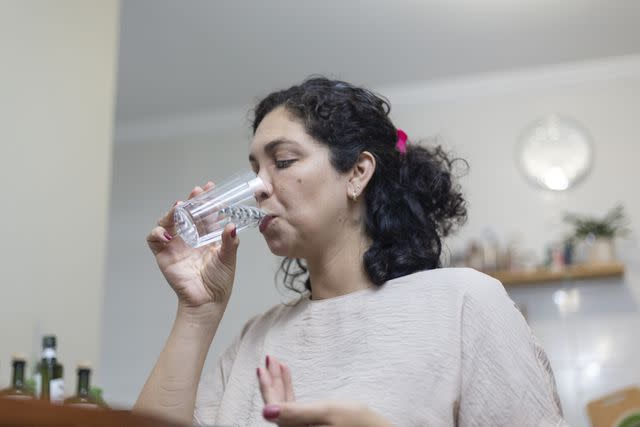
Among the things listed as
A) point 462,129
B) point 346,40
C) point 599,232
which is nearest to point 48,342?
point 346,40

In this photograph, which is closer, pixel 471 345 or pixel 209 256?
pixel 471 345

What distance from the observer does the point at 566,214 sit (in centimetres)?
384

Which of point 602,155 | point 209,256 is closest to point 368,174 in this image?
point 209,256

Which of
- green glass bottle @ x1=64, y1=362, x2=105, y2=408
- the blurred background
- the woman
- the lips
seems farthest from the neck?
the blurred background

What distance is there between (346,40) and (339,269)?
95.5 inches

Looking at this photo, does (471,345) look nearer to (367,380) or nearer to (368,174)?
(367,380)

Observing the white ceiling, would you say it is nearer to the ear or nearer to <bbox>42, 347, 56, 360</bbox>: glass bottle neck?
<bbox>42, 347, 56, 360</bbox>: glass bottle neck

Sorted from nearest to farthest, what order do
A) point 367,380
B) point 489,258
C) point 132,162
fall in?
1. point 367,380
2. point 489,258
3. point 132,162

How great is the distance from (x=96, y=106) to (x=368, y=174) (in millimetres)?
1278

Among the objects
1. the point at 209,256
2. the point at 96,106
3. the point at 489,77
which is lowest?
the point at 209,256

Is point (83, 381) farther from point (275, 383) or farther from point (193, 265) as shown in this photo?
point (275, 383)

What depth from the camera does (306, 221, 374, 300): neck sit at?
1.38 m

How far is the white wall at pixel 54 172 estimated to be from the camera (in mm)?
2082

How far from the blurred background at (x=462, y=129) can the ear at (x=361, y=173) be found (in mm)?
1423
